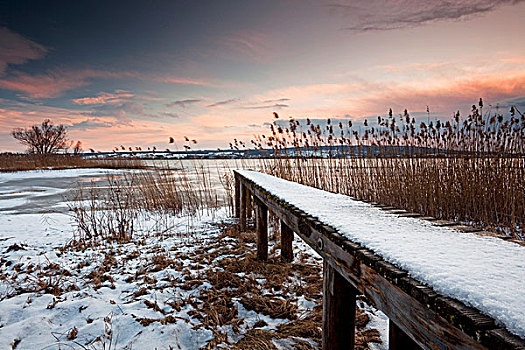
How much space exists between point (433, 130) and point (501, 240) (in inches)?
181

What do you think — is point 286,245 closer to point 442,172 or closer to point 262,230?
point 262,230

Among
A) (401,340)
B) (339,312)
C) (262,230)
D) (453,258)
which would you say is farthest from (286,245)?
(453,258)

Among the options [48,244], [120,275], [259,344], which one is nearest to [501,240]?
[259,344]

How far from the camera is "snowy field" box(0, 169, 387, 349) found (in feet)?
6.89

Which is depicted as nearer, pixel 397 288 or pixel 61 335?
pixel 397 288

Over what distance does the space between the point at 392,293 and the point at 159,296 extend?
2.37m

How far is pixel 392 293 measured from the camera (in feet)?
3.24

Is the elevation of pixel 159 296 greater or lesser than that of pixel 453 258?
lesser

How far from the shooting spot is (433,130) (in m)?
5.24

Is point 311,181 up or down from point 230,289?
up

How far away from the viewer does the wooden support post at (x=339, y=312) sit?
4.99 ft

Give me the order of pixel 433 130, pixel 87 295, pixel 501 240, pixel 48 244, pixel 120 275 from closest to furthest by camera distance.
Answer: pixel 501 240 < pixel 87 295 < pixel 120 275 < pixel 48 244 < pixel 433 130

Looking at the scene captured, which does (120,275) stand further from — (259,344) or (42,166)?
(42,166)

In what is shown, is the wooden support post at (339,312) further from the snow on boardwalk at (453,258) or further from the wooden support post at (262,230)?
the wooden support post at (262,230)
